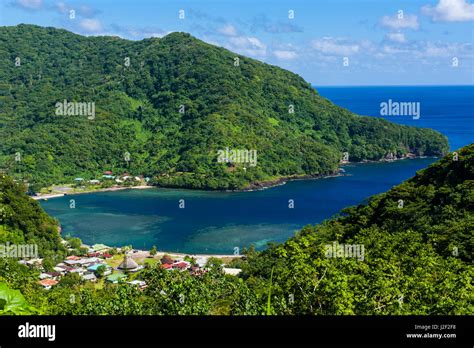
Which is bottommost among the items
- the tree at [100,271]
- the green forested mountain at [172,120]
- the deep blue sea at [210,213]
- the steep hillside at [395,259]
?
the tree at [100,271]

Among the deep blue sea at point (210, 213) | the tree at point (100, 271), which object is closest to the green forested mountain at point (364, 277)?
the tree at point (100, 271)

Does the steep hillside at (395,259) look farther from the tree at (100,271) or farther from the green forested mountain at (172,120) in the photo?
the green forested mountain at (172,120)

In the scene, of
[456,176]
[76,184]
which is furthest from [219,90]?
[456,176]

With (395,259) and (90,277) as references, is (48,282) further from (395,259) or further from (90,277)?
(395,259)

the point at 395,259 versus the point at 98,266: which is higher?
the point at 395,259

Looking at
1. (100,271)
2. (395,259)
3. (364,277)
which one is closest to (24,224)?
(100,271)

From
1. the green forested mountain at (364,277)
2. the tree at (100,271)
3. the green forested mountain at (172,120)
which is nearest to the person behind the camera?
the green forested mountain at (364,277)
